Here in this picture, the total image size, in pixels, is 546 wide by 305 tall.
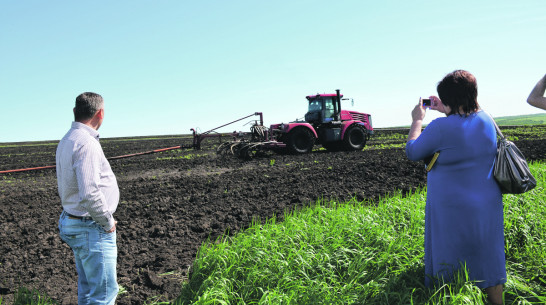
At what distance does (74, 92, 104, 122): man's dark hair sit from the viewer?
2.45 m

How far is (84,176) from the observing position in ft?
7.65

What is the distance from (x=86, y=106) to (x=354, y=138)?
13928 millimetres

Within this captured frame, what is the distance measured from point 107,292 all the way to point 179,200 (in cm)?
483

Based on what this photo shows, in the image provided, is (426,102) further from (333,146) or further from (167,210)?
(333,146)

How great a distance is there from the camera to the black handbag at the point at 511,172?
2443 millimetres

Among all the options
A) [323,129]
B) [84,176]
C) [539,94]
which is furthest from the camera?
[323,129]

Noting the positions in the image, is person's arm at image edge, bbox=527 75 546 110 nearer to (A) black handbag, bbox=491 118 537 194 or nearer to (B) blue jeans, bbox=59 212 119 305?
(A) black handbag, bbox=491 118 537 194

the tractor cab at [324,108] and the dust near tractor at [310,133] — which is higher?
the tractor cab at [324,108]

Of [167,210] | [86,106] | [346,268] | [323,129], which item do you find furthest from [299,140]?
[86,106]

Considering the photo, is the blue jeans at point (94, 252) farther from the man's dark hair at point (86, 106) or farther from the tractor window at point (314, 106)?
the tractor window at point (314, 106)

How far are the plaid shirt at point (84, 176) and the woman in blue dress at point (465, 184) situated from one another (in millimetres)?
2105

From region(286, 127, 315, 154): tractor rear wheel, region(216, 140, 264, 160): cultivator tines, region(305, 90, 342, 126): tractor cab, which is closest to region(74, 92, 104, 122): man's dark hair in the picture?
region(216, 140, 264, 160): cultivator tines

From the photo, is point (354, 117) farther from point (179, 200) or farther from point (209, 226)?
point (209, 226)

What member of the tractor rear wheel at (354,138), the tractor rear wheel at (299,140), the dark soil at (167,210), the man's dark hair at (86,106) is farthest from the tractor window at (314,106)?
the man's dark hair at (86,106)
